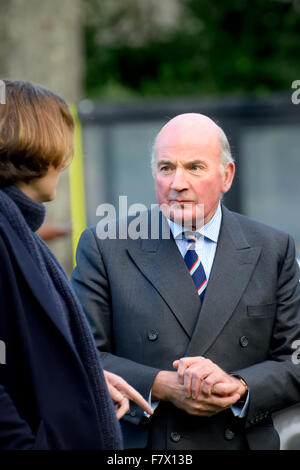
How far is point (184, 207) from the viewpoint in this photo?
273 cm

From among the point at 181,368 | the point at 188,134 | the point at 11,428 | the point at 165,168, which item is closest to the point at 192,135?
the point at 188,134

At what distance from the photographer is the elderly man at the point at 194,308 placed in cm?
264

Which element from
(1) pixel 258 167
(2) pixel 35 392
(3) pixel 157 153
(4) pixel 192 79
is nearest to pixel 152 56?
(4) pixel 192 79

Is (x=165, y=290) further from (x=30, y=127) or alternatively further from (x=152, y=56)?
(x=152, y=56)

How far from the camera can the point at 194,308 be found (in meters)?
2.71

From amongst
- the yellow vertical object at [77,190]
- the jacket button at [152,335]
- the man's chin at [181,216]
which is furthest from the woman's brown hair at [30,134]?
the yellow vertical object at [77,190]

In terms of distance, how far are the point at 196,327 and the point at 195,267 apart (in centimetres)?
24

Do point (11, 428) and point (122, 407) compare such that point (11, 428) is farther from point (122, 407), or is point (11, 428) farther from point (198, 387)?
point (198, 387)

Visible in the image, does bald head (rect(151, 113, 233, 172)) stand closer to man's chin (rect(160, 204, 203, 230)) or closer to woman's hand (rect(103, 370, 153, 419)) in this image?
man's chin (rect(160, 204, 203, 230))

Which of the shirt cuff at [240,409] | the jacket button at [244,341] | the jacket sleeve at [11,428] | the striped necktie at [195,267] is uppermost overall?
the striped necktie at [195,267]

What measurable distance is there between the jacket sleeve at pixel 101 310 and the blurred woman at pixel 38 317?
0.45 meters

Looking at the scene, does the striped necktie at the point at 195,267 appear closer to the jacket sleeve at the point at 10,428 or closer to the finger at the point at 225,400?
the finger at the point at 225,400

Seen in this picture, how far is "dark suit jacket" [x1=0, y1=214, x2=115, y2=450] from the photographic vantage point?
1916 mm

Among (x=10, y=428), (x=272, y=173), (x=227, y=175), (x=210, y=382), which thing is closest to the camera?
(x=10, y=428)
